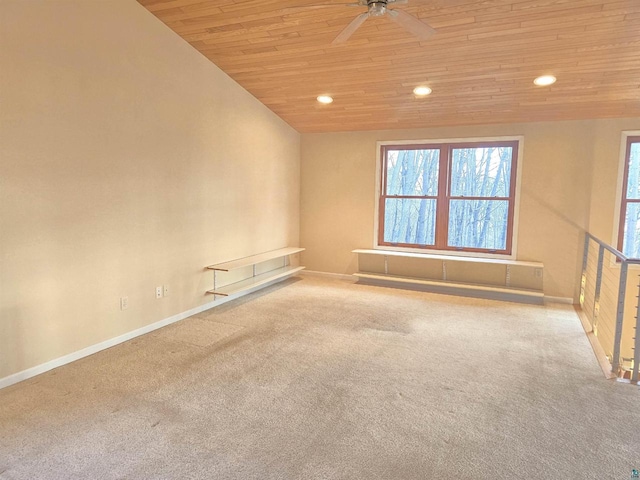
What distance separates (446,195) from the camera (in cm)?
562

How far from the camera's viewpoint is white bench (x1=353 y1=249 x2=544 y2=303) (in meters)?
5.19

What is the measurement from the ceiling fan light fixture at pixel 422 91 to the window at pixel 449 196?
1132 millimetres

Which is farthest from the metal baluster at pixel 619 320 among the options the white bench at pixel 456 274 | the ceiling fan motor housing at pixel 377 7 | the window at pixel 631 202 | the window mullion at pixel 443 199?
the window mullion at pixel 443 199

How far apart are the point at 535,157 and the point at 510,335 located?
7.88 ft

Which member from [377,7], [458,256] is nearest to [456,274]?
[458,256]

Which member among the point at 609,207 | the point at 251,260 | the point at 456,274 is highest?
the point at 609,207

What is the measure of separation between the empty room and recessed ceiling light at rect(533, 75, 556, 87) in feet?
0.08

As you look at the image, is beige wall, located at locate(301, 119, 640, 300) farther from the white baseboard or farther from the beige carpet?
the beige carpet

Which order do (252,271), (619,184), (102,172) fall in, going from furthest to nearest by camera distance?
(252,271) < (619,184) < (102,172)

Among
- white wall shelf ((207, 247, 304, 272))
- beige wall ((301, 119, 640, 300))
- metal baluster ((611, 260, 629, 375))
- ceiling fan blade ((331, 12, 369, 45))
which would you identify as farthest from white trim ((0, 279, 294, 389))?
metal baluster ((611, 260, 629, 375))

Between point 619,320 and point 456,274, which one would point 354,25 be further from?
point 456,274

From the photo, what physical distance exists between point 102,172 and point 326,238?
366cm

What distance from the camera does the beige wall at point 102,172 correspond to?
2.84m

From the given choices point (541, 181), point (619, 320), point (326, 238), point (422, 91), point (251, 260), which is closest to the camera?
point (619, 320)
